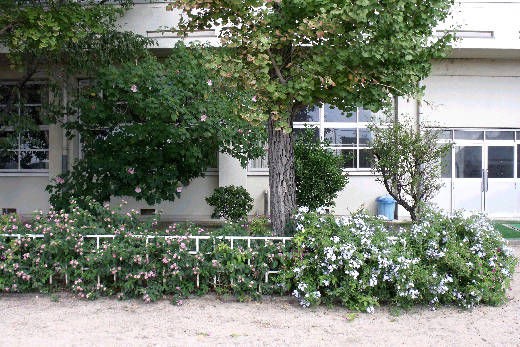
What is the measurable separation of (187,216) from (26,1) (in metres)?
6.34

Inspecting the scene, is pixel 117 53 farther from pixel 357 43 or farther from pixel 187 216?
pixel 357 43

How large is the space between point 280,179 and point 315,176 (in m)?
3.81

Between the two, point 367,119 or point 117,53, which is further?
point 367,119

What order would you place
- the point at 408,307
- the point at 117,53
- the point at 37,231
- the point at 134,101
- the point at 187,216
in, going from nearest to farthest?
the point at 408,307 → the point at 37,231 → the point at 134,101 → the point at 117,53 → the point at 187,216

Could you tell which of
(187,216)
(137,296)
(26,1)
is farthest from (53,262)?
(187,216)

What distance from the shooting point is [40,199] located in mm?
13633

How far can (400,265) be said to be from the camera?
5188 millimetres

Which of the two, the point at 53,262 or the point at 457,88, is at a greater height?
the point at 457,88

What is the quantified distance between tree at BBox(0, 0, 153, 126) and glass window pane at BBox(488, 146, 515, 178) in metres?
9.59

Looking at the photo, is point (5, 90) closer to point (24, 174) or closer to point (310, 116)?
point (24, 174)

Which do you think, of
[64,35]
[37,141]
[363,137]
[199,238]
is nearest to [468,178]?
[363,137]

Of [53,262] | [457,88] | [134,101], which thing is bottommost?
[53,262]

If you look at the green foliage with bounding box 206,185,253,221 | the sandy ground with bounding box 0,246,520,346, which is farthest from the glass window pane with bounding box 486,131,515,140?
the sandy ground with bounding box 0,246,520,346

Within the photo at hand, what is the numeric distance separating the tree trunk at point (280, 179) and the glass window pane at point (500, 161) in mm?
9543
